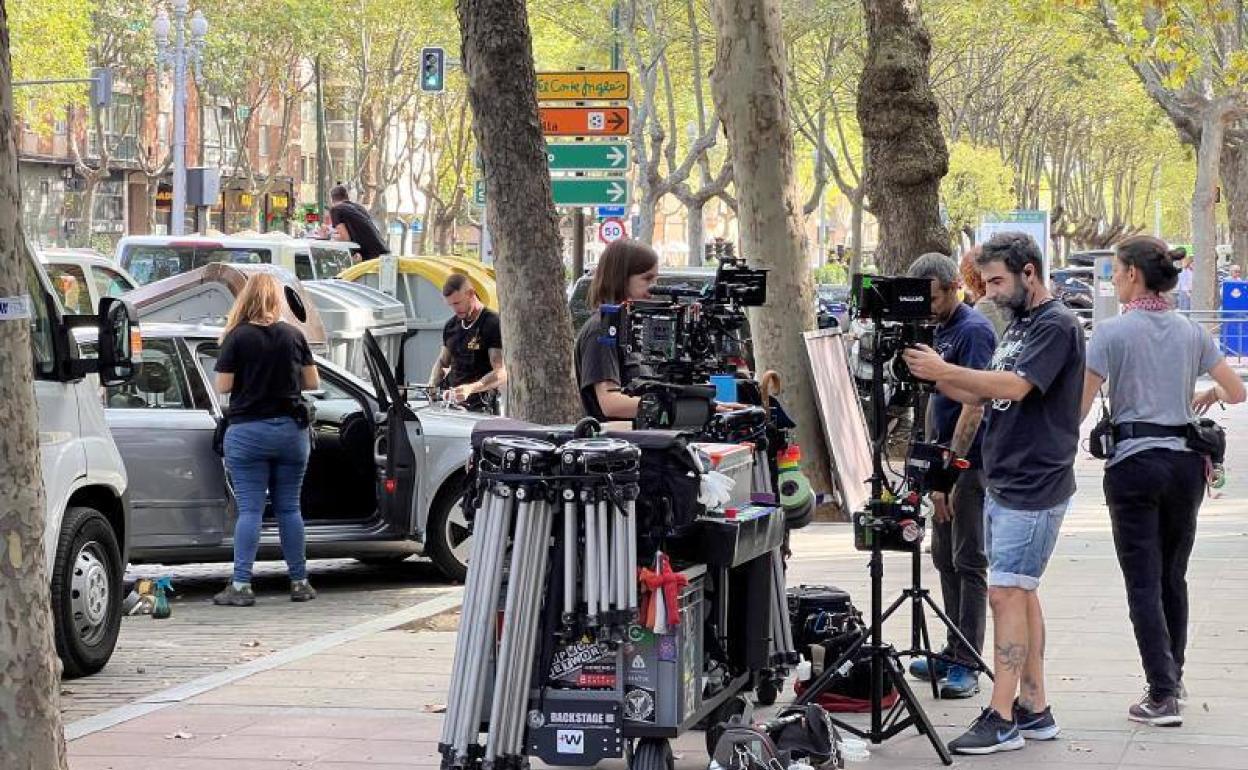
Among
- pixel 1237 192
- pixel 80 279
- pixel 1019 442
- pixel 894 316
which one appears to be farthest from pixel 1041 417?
pixel 1237 192

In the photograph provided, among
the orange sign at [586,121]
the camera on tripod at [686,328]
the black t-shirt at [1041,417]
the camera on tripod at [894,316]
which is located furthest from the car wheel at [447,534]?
the orange sign at [586,121]

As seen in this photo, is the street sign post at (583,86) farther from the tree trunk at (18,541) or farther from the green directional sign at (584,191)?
the tree trunk at (18,541)

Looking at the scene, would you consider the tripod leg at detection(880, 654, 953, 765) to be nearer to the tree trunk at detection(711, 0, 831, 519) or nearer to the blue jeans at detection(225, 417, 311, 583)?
the blue jeans at detection(225, 417, 311, 583)

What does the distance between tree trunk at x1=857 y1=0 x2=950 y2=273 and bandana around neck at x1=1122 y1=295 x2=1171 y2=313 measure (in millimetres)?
9650

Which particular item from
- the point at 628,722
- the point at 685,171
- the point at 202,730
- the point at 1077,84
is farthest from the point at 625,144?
the point at 1077,84

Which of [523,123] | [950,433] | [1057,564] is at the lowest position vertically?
[1057,564]

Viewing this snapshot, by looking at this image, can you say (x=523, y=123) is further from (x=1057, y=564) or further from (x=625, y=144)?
(x=625, y=144)

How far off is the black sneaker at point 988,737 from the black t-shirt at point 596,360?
1804 mm

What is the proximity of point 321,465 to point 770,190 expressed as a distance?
15.4 ft

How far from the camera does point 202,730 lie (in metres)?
7.90

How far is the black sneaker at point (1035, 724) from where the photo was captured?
25.1 feet

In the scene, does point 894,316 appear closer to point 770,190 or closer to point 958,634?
point 958,634

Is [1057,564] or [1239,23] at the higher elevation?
[1239,23]

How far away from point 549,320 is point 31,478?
587 cm
